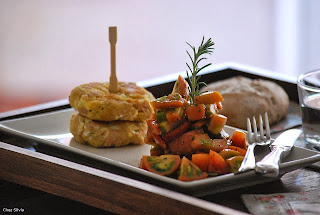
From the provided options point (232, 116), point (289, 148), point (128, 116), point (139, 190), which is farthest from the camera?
point (232, 116)

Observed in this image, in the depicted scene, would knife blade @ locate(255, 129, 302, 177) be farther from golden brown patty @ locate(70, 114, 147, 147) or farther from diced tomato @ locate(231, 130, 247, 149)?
golden brown patty @ locate(70, 114, 147, 147)

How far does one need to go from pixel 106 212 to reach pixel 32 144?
36 centimetres

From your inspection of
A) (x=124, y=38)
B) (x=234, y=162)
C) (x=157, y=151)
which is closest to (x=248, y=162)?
(x=234, y=162)

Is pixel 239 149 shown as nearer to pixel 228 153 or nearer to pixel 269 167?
pixel 228 153

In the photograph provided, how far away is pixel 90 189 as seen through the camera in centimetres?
129

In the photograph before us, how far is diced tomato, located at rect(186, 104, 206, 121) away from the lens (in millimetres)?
1406

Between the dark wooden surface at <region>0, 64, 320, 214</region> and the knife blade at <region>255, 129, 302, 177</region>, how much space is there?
0.06 m

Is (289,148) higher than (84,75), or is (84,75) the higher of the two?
(289,148)

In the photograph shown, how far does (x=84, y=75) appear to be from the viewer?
5039 mm

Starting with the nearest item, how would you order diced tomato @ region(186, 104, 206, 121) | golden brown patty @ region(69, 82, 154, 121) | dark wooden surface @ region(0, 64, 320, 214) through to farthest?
dark wooden surface @ region(0, 64, 320, 214) → diced tomato @ region(186, 104, 206, 121) → golden brown patty @ region(69, 82, 154, 121)

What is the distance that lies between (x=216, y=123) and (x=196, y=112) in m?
0.05

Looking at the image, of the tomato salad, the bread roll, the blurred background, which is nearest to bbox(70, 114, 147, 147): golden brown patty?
the tomato salad

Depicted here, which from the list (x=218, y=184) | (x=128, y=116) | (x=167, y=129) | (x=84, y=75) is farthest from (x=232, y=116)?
(x=84, y=75)

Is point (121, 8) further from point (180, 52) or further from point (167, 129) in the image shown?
point (167, 129)
